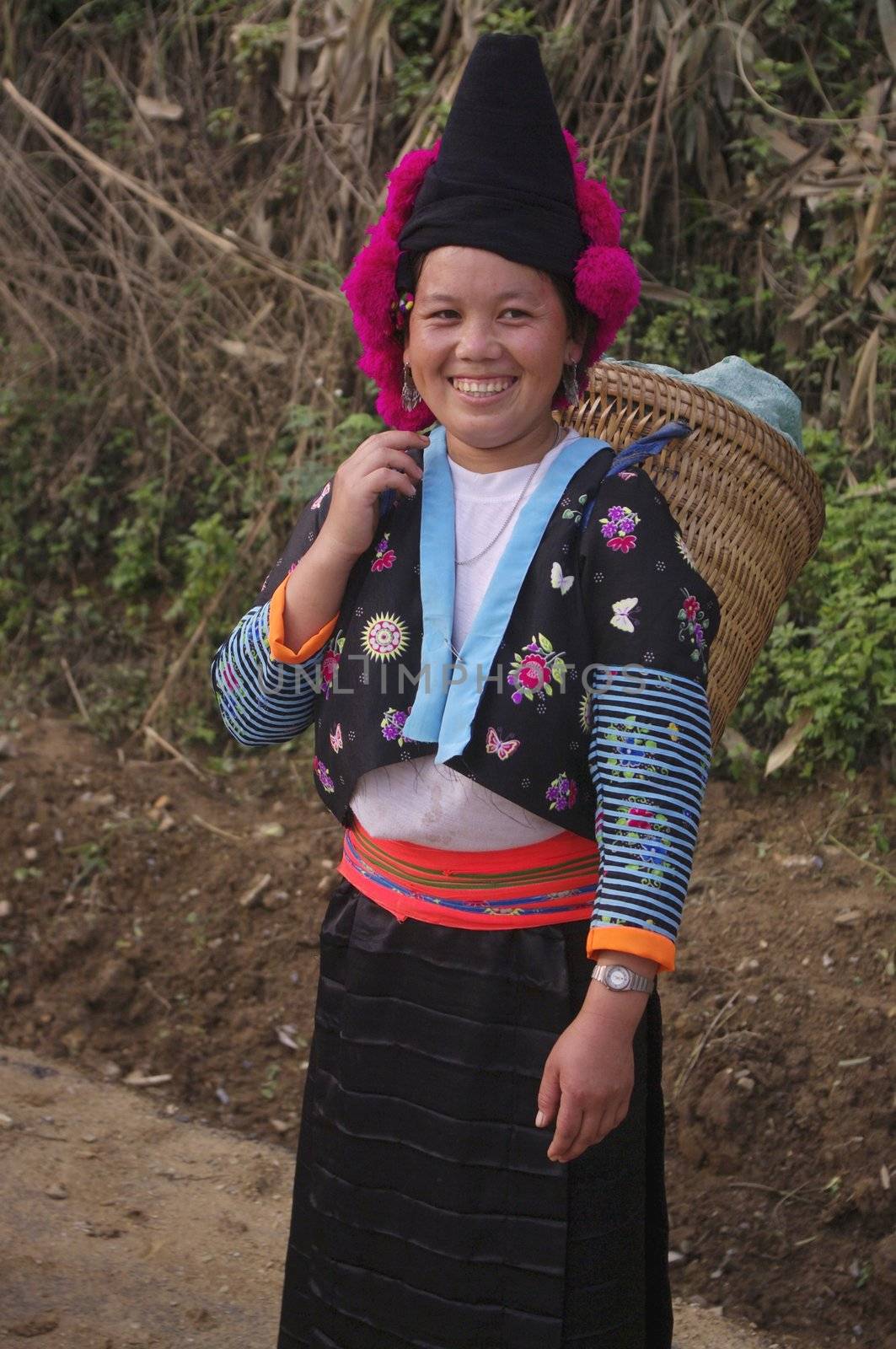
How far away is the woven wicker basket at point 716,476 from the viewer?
210 centimetres

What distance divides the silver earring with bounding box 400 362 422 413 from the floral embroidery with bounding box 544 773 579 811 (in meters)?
0.57

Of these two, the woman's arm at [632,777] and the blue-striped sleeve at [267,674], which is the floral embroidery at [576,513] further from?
the blue-striped sleeve at [267,674]

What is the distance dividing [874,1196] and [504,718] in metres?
1.91

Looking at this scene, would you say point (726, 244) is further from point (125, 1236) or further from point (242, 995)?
point (125, 1236)

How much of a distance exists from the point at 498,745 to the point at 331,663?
297mm

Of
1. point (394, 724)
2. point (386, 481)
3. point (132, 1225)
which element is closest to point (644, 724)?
point (394, 724)

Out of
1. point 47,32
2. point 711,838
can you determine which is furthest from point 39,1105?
point 47,32

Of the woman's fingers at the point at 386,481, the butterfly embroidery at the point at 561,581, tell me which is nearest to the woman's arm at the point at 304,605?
the woman's fingers at the point at 386,481

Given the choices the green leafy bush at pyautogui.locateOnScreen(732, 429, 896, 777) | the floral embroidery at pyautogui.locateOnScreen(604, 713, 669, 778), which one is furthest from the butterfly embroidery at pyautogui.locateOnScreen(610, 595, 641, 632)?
the green leafy bush at pyautogui.locateOnScreen(732, 429, 896, 777)

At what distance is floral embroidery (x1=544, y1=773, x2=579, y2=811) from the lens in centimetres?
176

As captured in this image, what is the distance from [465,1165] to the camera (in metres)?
1.88

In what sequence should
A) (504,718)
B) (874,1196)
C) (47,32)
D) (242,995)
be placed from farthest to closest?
(47,32), (242,995), (874,1196), (504,718)

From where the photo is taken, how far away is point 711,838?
4.25 metres

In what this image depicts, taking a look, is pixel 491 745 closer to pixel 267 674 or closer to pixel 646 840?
pixel 646 840
